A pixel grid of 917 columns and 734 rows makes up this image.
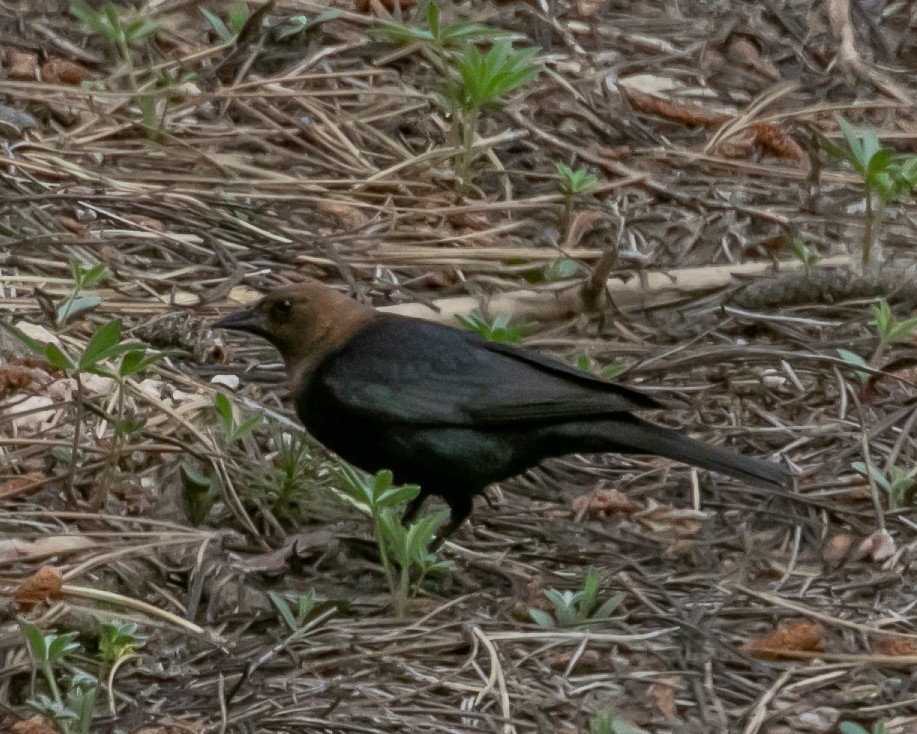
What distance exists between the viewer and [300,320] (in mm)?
4949

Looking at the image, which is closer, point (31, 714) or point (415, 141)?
point (31, 714)

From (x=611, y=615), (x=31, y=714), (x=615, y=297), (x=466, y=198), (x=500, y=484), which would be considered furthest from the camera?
(x=466, y=198)

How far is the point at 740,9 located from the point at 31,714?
517cm

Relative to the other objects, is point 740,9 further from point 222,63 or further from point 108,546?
point 108,546

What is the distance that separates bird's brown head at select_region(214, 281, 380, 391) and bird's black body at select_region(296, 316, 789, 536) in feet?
0.69

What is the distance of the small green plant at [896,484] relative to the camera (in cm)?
463

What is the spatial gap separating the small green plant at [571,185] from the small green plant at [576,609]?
7.34 feet

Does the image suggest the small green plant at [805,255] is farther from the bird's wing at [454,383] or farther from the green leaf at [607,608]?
the green leaf at [607,608]

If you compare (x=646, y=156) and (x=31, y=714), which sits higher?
(x=31, y=714)

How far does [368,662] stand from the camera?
377 cm

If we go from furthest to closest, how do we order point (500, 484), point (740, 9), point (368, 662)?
point (740, 9) < point (500, 484) < point (368, 662)

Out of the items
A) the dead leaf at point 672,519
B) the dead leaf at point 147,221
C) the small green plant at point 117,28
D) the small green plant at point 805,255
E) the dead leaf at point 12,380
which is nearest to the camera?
the dead leaf at point 672,519

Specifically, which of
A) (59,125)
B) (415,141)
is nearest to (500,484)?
(415,141)

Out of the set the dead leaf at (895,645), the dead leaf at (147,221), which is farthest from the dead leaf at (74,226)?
the dead leaf at (895,645)
